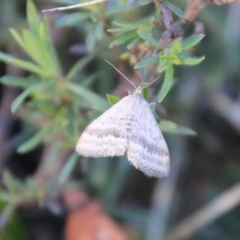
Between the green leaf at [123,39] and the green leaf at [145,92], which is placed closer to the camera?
the green leaf at [123,39]

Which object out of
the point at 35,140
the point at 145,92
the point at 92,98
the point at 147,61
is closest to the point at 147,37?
the point at 147,61

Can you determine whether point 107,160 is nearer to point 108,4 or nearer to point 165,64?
point 108,4

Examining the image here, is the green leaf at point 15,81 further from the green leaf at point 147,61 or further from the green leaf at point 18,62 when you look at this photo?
the green leaf at point 147,61

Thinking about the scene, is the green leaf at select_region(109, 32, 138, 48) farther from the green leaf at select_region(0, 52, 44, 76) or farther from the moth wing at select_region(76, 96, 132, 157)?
the green leaf at select_region(0, 52, 44, 76)

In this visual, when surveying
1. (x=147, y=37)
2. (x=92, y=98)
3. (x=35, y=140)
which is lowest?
(x=35, y=140)

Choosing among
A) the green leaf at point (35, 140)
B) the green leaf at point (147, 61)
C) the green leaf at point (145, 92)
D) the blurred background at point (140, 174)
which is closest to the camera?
the green leaf at point (147, 61)

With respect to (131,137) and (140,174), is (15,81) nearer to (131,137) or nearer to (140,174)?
(131,137)

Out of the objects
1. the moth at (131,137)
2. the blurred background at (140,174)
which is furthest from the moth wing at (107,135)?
the blurred background at (140,174)

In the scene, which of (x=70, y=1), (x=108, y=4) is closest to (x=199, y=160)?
(x=108, y=4)
